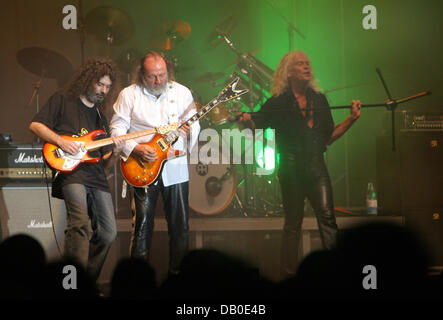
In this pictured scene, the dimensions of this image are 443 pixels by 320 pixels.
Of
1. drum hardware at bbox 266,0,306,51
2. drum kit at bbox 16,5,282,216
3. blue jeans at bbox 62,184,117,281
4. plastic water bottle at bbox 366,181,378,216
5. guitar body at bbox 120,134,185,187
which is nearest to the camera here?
blue jeans at bbox 62,184,117,281

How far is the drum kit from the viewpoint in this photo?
174 inches

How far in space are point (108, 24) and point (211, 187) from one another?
187cm

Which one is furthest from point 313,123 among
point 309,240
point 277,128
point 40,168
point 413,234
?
point 40,168

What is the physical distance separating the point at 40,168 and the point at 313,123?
2.36m

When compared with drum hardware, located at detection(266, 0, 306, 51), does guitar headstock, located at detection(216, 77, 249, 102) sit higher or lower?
lower

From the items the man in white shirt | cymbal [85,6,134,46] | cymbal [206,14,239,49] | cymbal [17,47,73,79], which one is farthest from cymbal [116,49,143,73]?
the man in white shirt

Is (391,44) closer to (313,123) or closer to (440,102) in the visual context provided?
(440,102)

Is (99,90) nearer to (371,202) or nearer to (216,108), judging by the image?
(216,108)

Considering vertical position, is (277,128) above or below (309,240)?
above

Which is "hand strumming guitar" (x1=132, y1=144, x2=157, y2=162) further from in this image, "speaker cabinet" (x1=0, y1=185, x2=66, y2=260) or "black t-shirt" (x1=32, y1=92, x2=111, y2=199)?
"speaker cabinet" (x1=0, y1=185, x2=66, y2=260)

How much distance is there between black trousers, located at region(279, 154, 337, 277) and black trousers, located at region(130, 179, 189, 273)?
845 millimetres

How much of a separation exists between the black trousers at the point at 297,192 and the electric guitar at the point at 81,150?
1.02 metres
